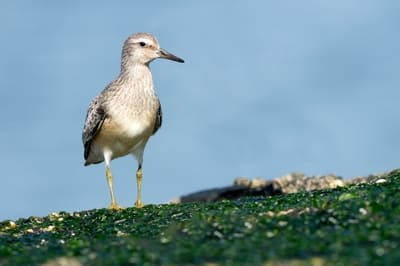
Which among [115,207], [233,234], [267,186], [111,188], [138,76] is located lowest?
[233,234]

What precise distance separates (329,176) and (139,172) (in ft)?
32.2

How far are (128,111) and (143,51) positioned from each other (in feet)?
5.25

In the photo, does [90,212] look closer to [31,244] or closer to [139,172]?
[139,172]

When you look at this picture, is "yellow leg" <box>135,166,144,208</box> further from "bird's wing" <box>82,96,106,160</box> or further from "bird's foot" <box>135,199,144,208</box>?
"bird's wing" <box>82,96,106,160</box>

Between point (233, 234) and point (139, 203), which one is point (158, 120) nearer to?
point (139, 203)

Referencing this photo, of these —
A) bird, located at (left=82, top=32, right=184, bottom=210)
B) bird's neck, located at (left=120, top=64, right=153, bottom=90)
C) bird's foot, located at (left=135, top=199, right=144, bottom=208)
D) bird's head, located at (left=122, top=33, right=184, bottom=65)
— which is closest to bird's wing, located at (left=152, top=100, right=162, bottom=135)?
bird, located at (left=82, top=32, right=184, bottom=210)

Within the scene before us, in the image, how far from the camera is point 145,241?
1320 cm

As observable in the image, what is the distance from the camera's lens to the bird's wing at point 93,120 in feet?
65.1

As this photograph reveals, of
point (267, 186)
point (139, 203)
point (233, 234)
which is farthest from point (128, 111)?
point (267, 186)

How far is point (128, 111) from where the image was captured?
19.5 meters

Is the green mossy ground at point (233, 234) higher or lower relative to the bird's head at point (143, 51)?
lower

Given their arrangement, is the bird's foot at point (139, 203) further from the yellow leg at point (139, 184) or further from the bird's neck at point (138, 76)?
the bird's neck at point (138, 76)

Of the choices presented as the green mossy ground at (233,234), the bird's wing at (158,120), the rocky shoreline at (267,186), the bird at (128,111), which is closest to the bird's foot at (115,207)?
the bird at (128,111)

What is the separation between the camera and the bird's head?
2050cm
